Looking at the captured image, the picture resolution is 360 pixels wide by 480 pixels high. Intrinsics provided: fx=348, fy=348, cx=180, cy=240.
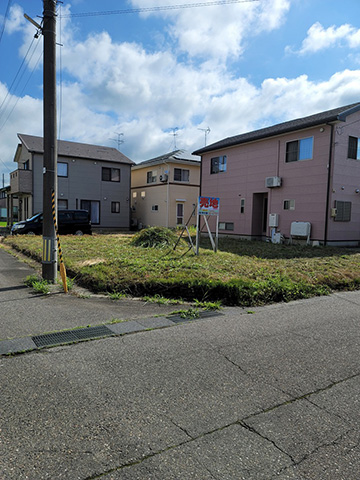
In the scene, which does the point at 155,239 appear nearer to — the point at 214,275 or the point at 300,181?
the point at 214,275

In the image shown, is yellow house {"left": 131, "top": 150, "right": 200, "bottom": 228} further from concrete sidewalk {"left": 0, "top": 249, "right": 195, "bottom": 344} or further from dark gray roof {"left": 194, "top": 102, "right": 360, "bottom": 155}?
concrete sidewalk {"left": 0, "top": 249, "right": 195, "bottom": 344}

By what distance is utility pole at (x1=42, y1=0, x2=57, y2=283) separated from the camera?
7098mm

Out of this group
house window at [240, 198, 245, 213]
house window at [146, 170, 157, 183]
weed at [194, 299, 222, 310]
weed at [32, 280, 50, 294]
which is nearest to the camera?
weed at [194, 299, 222, 310]

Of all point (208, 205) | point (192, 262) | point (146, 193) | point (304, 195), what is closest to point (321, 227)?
point (304, 195)

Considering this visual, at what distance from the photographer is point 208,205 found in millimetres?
11164

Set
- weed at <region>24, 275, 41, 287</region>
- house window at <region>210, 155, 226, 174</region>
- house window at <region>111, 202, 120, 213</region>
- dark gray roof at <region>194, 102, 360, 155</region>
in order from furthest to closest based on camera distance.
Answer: house window at <region>111, 202, 120, 213</region> < house window at <region>210, 155, 226, 174</region> < dark gray roof at <region>194, 102, 360, 155</region> < weed at <region>24, 275, 41, 287</region>

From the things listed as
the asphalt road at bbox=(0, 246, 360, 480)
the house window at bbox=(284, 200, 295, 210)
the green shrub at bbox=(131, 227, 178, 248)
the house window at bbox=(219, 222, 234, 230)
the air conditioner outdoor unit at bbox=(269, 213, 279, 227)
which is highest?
the house window at bbox=(284, 200, 295, 210)

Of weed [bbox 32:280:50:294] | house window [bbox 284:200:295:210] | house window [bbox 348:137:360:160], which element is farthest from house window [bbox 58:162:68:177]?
weed [bbox 32:280:50:294]

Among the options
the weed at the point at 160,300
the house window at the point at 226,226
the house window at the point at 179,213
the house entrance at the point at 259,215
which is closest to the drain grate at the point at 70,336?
the weed at the point at 160,300

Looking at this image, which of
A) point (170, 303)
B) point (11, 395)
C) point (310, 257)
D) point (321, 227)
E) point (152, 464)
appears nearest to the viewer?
point (152, 464)

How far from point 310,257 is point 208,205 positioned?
358cm

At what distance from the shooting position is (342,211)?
47.6 ft

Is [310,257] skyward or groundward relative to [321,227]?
groundward

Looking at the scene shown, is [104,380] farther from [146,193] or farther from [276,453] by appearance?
[146,193]
